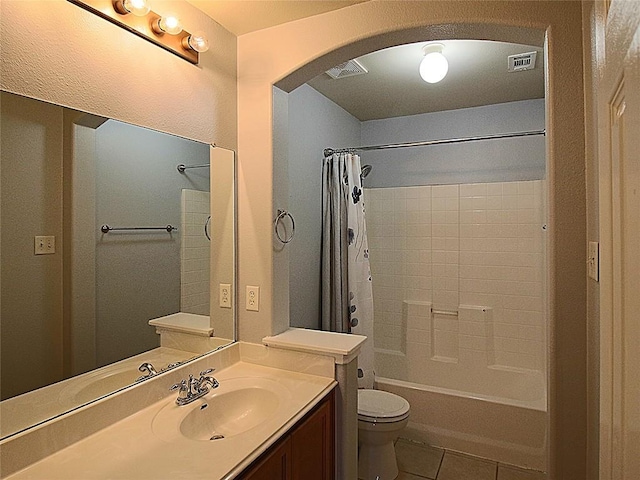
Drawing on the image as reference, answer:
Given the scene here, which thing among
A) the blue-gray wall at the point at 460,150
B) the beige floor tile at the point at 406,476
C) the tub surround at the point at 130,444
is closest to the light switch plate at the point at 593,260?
the tub surround at the point at 130,444

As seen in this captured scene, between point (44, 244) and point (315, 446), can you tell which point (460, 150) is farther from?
point (44, 244)

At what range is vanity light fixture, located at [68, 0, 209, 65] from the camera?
1277 millimetres

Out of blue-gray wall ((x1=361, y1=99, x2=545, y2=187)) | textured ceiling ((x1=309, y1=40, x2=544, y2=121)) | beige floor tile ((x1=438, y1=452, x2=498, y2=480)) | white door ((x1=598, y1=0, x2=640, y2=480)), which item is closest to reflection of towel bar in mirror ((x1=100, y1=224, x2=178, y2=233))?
white door ((x1=598, y1=0, x2=640, y2=480))

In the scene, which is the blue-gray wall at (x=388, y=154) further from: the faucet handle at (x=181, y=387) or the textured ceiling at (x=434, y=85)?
the faucet handle at (x=181, y=387)

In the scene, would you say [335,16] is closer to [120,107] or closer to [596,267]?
[120,107]

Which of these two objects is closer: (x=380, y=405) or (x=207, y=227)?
(x=207, y=227)

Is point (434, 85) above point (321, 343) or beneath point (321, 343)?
above

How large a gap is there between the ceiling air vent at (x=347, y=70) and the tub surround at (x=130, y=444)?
6.19 feet

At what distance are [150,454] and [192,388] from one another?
0.36m

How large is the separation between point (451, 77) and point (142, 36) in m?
2.08

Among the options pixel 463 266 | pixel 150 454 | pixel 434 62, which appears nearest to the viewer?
pixel 150 454

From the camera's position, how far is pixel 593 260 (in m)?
1.23

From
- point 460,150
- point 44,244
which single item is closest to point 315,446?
point 44,244

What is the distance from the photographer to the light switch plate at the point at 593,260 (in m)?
1.17
